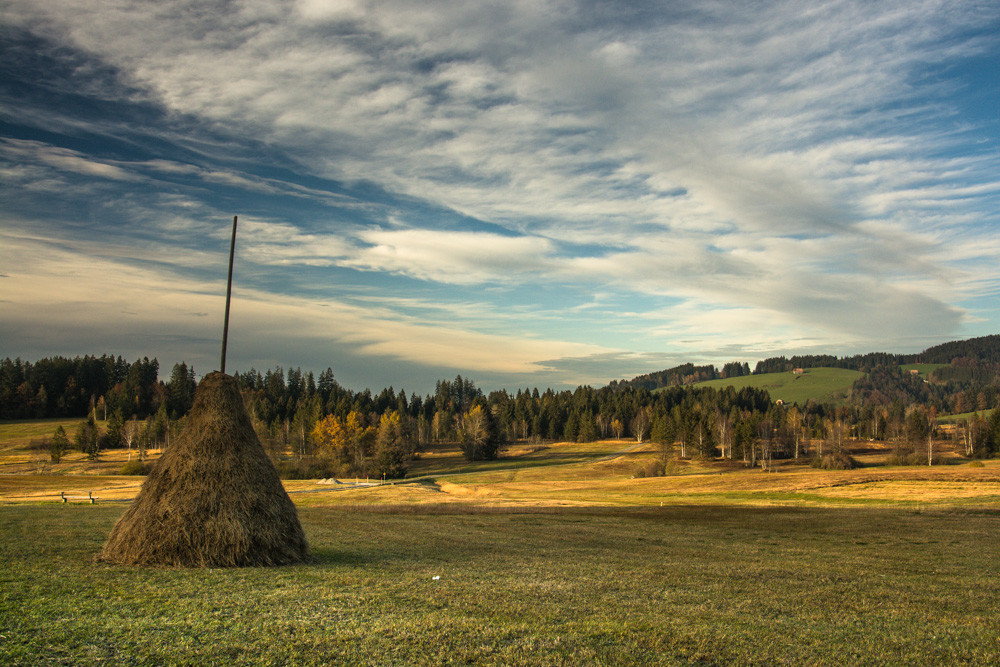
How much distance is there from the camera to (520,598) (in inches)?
497

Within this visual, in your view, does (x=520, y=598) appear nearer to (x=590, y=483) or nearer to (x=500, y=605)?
(x=500, y=605)

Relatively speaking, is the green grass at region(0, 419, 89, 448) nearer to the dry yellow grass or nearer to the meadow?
the dry yellow grass

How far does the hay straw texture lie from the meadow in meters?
0.74

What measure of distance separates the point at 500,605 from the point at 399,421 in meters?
99.9

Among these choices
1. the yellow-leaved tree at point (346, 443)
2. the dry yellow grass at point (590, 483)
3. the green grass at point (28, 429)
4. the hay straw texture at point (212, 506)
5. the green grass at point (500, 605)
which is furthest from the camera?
the green grass at point (28, 429)

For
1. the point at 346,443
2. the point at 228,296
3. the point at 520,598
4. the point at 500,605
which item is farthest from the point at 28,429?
the point at 500,605

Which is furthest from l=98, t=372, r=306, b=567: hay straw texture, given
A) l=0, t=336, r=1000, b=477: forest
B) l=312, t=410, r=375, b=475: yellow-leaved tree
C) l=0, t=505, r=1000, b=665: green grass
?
l=312, t=410, r=375, b=475: yellow-leaved tree

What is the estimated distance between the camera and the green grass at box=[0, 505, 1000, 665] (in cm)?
859

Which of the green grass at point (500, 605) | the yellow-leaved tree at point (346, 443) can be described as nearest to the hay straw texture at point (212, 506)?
the green grass at point (500, 605)

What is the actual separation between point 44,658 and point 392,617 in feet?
16.5

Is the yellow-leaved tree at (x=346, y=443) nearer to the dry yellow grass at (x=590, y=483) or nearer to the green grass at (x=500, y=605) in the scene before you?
the dry yellow grass at (x=590, y=483)

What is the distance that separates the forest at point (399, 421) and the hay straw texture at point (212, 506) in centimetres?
6264

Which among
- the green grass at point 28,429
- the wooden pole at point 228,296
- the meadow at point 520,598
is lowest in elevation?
the green grass at point 28,429

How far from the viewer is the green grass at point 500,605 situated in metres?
8.59
